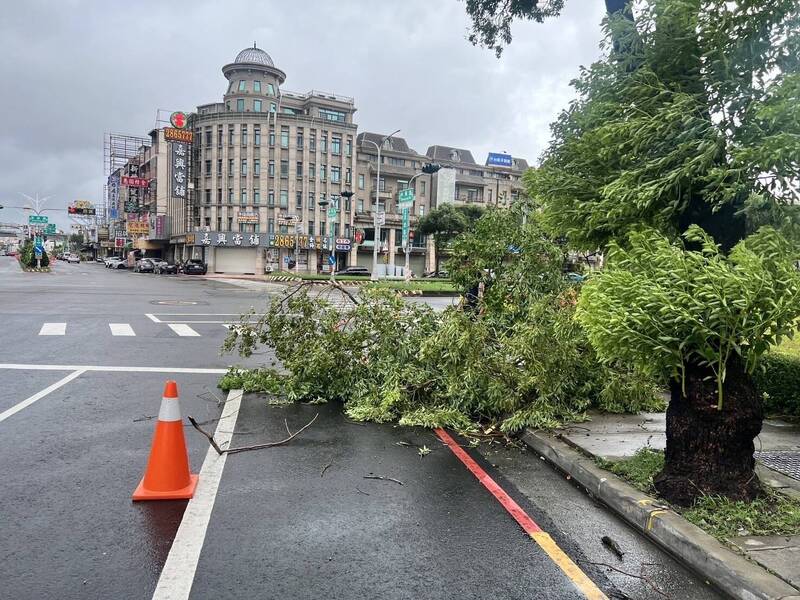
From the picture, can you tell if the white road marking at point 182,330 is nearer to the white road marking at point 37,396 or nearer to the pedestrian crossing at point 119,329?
the pedestrian crossing at point 119,329

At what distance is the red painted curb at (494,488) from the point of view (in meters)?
4.16

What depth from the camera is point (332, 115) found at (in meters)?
69.2

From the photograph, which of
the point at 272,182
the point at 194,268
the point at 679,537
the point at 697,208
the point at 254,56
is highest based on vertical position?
the point at 254,56

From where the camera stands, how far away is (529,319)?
22.4 ft

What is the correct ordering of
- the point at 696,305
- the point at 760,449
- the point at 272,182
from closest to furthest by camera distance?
1. the point at 696,305
2. the point at 760,449
3. the point at 272,182

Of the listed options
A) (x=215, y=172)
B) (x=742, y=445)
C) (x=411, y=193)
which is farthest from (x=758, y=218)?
(x=215, y=172)

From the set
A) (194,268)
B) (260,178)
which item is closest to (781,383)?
(194,268)

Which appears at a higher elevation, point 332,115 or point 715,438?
point 332,115

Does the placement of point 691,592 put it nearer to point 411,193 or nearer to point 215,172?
point 411,193

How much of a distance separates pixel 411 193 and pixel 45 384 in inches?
1166

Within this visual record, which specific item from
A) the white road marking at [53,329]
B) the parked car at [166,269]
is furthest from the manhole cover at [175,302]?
the parked car at [166,269]

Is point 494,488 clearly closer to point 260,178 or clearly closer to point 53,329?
point 53,329

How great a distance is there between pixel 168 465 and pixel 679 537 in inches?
143

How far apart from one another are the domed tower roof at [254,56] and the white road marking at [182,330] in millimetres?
58799
